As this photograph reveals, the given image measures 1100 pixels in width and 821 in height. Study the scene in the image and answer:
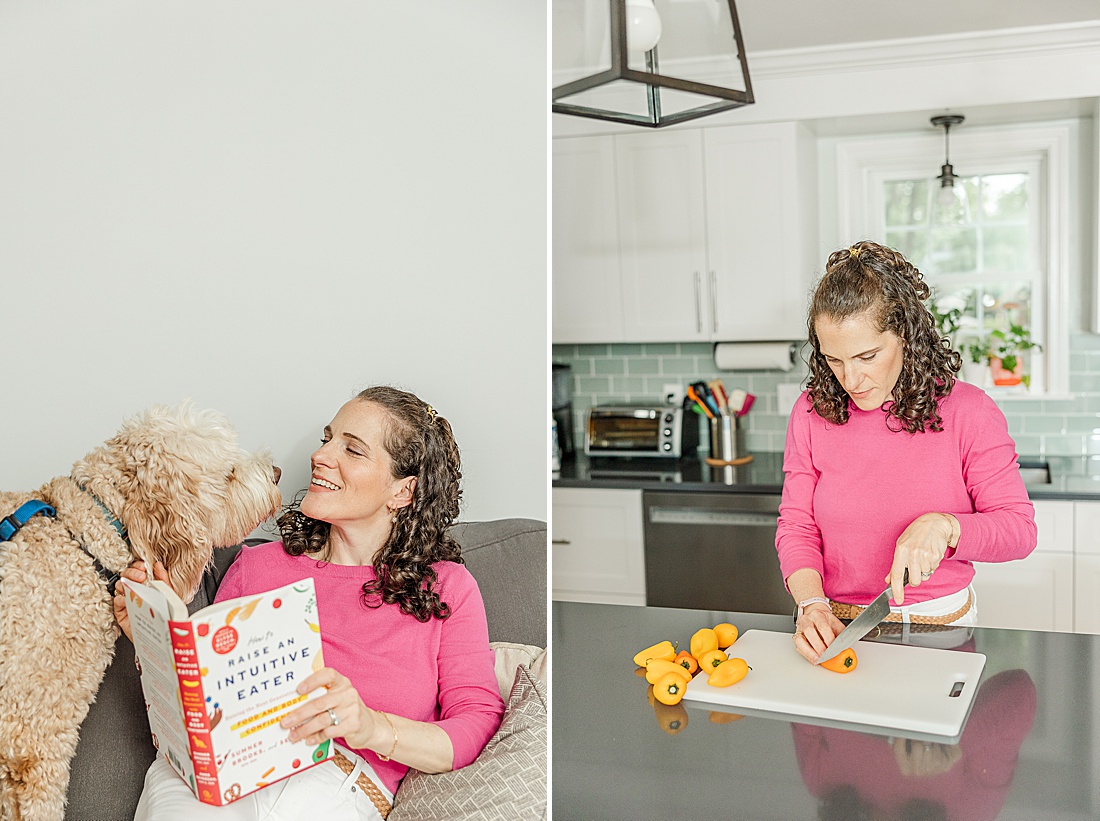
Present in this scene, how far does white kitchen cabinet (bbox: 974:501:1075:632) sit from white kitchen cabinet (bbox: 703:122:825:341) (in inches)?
32.4

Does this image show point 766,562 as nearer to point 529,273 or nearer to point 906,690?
point 906,690

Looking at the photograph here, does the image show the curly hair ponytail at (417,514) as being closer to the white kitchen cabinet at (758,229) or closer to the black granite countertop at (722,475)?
the black granite countertop at (722,475)

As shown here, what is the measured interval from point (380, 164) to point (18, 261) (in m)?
0.49

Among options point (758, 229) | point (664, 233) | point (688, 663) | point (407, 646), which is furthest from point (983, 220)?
point (407, 646)

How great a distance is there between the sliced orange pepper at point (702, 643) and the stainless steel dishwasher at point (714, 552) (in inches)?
52.5

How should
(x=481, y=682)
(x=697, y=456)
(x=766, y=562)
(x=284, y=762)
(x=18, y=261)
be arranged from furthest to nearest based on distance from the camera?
(x=697, y=456) → (x=766, y=562) → (x=18, y=261) → (x=481, y=682) → (x=284, y=762)

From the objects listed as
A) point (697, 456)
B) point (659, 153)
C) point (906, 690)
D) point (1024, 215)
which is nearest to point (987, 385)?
point (1024, 215)

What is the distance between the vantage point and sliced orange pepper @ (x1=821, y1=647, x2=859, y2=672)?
112 cm

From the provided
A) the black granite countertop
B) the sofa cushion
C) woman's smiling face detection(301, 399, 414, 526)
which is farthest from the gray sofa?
the black granite countertop

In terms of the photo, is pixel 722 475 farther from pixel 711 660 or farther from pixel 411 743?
pixel 411 743

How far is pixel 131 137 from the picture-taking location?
3.75 ft

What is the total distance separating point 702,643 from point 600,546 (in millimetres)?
1501

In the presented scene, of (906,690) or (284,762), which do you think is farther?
(906,690)

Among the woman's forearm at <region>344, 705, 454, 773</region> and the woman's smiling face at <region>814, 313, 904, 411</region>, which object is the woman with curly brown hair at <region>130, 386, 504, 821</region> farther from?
the woman's smiling face at <region>814, 313, 904, 411</region>
